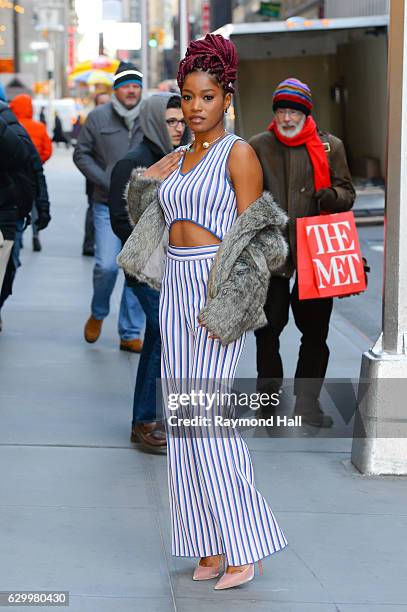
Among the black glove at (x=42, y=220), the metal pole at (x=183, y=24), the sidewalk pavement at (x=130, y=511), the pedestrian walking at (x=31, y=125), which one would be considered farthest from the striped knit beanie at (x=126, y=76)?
the metal pole at (x=183, y=24)

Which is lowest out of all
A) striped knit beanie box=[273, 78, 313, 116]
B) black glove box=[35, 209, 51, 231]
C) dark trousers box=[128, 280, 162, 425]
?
dark trousers box=[128, 280, 162, 425]

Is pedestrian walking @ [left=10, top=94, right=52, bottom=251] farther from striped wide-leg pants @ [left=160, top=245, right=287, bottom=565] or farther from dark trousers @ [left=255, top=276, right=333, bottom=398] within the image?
striped wide-leg pants @ [left=160, top=245, right=287, bottom=565]

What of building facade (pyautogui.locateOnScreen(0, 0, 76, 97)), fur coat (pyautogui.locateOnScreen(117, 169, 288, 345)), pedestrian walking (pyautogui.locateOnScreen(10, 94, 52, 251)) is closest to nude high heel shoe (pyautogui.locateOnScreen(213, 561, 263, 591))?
fur coat (pyautogui.locateOnScreen(117, 169, 288, 345))

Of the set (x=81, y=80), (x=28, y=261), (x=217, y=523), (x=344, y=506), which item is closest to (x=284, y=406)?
(x=344, y=506)

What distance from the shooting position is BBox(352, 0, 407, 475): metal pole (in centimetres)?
629

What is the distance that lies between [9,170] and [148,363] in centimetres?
267

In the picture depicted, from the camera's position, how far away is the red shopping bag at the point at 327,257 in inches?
280

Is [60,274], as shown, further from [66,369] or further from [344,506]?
[344,506]

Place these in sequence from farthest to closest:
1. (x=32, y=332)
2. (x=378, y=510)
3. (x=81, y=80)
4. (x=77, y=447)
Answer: (x=81, y=80) < (x=32, y=332) < (x=77, y=447) < (x=378, y=510)

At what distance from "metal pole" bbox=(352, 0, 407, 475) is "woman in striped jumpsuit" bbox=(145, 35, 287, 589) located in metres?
1.71

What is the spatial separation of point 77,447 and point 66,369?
7.29 feet

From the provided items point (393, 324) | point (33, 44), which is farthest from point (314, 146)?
point (33, 44)

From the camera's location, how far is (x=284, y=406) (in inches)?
307

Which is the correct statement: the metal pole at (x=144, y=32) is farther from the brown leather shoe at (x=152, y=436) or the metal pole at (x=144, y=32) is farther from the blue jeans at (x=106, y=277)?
the brown leather shoe at (x=152, y=436)
